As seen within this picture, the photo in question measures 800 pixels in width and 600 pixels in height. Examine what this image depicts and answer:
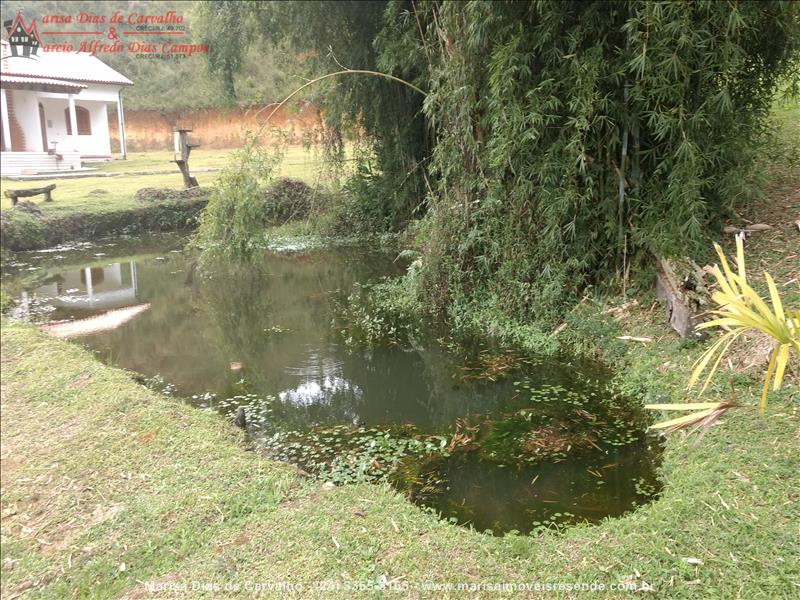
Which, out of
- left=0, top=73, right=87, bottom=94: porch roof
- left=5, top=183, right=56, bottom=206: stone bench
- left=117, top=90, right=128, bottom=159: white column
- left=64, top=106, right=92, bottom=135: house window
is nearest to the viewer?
left=0, top=73, right=87, bottom=94: porch roof

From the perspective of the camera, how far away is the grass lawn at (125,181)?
930 cm

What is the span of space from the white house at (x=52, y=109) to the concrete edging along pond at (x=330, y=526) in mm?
5934

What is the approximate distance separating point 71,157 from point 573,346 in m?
8.27

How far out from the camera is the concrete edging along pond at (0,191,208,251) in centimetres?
884

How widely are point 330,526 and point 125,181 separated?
10.5m

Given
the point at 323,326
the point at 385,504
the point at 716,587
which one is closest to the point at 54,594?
the point at 385,504

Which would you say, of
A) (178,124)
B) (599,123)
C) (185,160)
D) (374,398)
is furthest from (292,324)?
(178,124)

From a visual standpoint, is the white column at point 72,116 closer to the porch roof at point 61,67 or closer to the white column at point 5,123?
the porch roof at point 61,67

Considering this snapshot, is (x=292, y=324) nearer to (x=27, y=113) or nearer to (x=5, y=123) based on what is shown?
(x=5, y=123)

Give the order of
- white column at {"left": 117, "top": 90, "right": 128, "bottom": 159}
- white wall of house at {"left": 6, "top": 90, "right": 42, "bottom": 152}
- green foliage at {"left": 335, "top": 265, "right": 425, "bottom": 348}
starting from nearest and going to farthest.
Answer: green foliage at {"left": 335, "top": 265, "right": 425, "bottom": 348} < white wall of house at {"left": 6, "top": 90, "right": 42, "bottom": 152} < white column at {"left": 117, "top": 90, "right": 128, "bottom": 159}

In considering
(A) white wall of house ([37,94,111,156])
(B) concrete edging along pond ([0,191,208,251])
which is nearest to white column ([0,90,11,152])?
(A) white wall of house ([37,94,111,156])

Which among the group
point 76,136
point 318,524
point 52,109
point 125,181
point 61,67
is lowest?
point 318,524

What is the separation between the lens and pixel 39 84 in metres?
7.90

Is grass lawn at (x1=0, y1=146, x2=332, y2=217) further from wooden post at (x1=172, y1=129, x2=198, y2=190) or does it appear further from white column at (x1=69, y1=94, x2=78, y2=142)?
white column at (x1=69, y1=94, x2=78, y2=142)
